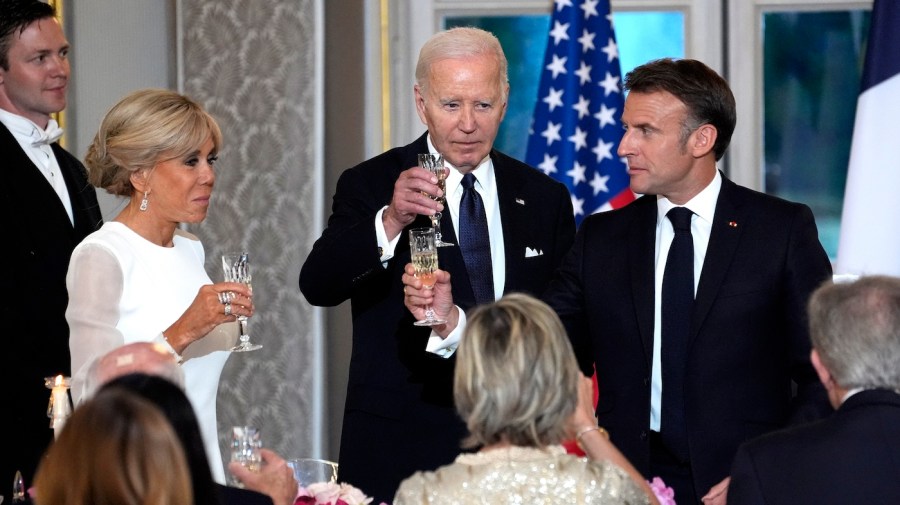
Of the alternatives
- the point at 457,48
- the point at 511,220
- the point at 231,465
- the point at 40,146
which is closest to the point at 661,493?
the point at 231,465

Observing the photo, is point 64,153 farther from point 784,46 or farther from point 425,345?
point 784,46

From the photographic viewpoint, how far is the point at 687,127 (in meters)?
3.38

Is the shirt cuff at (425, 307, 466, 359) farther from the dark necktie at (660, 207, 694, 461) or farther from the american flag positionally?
the american flag

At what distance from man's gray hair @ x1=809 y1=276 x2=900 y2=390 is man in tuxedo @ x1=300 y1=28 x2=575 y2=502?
120 cm

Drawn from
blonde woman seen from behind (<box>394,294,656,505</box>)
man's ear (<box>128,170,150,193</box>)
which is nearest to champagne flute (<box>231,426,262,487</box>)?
blonde woman seen from behind (<box>394,294,656,505</box>)

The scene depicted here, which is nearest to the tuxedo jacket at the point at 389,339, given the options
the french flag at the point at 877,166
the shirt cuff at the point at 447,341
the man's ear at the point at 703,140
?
the shirt cuff at the point at 447,341

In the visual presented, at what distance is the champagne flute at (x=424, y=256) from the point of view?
306 cm

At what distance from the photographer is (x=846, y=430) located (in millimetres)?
2305

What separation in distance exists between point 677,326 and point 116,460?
74.7 inches

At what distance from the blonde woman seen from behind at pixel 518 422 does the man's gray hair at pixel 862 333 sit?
1.63ft

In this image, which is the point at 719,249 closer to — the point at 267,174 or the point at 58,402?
the point at 58,402

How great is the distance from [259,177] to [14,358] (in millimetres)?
1730

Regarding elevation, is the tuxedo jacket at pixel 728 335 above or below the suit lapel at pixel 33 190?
below

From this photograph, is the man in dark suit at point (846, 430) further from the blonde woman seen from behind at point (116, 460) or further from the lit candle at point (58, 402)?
the lit candle at point (58, 402)
